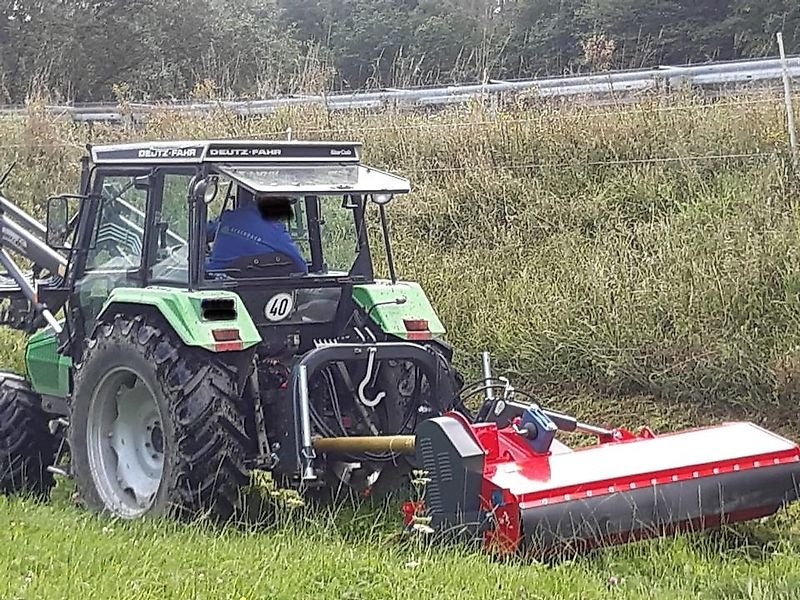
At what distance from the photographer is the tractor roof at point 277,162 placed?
6621 millimetres

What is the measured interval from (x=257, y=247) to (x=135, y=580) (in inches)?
92.8

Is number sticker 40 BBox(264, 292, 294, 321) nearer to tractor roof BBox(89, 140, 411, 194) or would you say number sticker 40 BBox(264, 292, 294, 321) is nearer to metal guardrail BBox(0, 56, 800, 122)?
tractor roof BBox(89, 140, 411, 194)

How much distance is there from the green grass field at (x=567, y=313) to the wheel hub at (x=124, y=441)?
0.34m

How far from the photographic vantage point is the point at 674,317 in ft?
30.6

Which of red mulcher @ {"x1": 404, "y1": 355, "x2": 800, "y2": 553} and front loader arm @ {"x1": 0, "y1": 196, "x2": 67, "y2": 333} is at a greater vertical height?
front loader arm @ {"x1": 0, "y1": 196, "x2": 67, "y2": 333}

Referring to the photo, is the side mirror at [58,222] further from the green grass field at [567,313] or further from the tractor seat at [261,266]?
the green grass field at [567,313]

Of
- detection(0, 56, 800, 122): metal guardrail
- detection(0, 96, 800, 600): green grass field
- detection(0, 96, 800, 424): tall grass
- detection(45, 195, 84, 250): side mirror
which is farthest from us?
detection(0, 56, 800, 122): metal guardrail

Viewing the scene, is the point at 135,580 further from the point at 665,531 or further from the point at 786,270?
the point at 786,270

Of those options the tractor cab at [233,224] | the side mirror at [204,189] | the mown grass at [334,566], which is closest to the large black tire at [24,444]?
the tractor cab at [233,224]

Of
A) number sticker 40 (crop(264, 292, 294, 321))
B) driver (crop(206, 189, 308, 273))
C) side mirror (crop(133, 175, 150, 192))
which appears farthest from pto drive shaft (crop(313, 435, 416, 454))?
side mirror (crop(133, 175, 150, 192))

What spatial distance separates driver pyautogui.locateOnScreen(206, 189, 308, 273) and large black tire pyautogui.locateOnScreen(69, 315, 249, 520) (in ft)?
1.85

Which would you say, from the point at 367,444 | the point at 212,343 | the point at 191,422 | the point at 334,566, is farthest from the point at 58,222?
the point at 334,566

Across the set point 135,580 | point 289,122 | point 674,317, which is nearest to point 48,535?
point 135,580

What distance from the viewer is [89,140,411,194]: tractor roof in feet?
21.7
